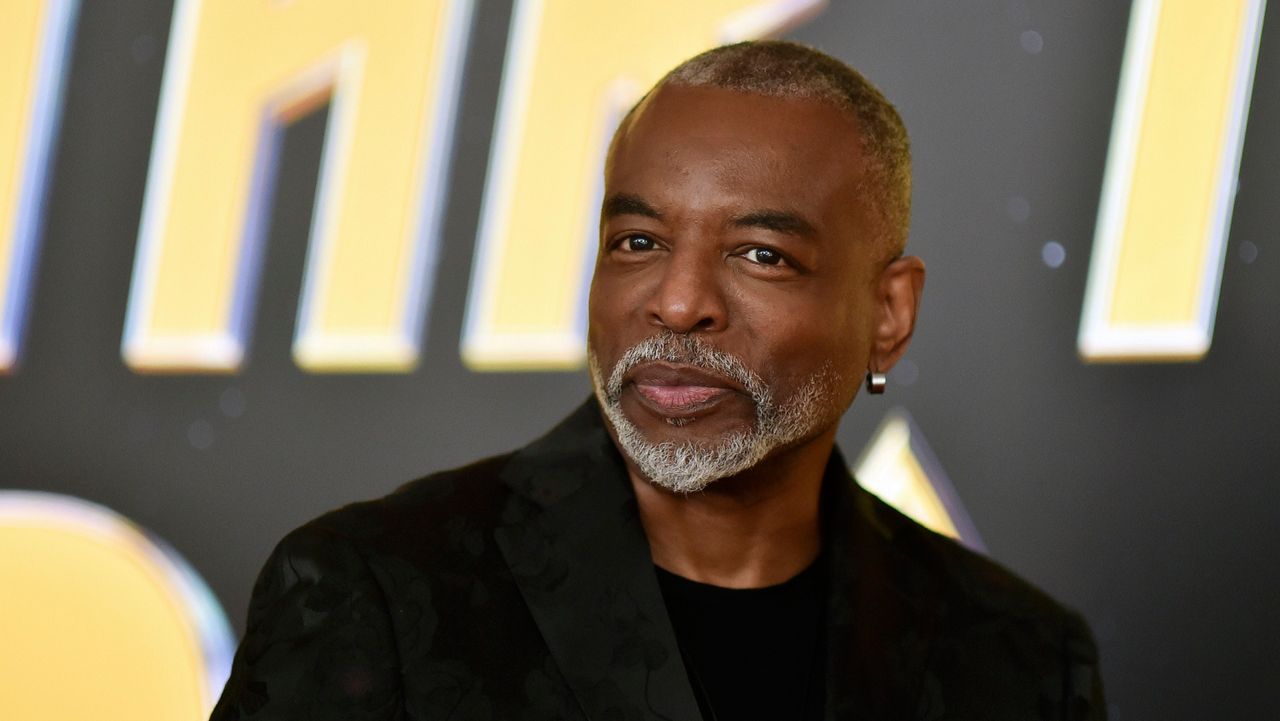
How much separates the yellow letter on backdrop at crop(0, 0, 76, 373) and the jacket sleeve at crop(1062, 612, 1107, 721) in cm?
261

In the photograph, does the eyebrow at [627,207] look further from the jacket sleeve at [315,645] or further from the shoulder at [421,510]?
the jacket sleeve at [315,645]

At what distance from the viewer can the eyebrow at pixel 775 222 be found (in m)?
1.89

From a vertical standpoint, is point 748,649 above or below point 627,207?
below

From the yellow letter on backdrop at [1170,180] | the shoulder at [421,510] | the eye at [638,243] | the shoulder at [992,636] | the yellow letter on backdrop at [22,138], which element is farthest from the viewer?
the yellow letter on backdrop at [22,138]

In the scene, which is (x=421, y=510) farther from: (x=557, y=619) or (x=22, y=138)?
(x=22, y=138)

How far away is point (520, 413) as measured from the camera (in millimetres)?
A: 3518

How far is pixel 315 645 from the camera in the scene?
67.8 inches

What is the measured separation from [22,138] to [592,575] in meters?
2.30

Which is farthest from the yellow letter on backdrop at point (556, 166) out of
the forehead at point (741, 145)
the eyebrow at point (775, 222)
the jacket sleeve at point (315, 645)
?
the jacket sleeve at point (315, 645)

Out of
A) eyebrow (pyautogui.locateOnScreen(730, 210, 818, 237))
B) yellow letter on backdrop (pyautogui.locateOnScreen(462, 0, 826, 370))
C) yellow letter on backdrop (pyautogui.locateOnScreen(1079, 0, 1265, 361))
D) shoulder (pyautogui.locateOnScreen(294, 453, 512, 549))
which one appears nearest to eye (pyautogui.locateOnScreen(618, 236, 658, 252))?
eyebrow (pyautogui.locateOnScreen(730, 210, 818, 237))

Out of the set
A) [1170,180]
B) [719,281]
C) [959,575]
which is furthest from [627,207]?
[1170,180]

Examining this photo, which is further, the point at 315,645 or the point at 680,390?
the point at 680,390

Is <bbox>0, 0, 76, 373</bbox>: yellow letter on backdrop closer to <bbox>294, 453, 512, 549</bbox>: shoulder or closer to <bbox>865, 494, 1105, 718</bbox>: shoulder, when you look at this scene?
<bbox>294, 453, 512, 549</bbox>: shoulder

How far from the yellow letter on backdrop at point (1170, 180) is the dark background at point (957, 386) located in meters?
0.04
